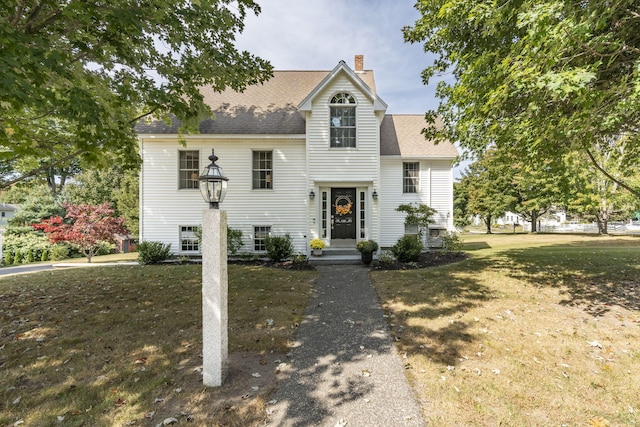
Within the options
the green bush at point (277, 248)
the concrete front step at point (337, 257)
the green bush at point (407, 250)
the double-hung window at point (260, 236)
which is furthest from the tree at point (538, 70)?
the double-hung window at point (260, 236)

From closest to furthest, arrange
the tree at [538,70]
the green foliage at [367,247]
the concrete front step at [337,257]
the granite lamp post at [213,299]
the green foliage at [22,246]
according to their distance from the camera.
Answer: the granite lamp post at [213,299], the tree at [538,70], the green foliage at [367,247], the concrete front step at [337,257], the green foliage at [22,246]

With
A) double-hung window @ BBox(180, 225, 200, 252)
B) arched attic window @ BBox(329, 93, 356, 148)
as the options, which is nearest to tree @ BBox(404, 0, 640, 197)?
arched attic window @ BBox(329, 93, 356, 148)

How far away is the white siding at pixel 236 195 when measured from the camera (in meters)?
12.2

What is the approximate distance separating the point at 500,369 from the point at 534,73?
454cm

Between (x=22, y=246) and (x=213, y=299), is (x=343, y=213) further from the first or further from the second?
(x=22, y=246)

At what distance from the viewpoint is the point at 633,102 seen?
3.96m

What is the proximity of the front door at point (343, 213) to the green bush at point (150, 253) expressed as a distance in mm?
7088

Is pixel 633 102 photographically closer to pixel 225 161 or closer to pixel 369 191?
pixel 369 191

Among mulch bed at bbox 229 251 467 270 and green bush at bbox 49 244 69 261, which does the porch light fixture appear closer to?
mulch bed at bbox 229 251 467 270

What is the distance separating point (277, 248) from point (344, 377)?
7.96 m

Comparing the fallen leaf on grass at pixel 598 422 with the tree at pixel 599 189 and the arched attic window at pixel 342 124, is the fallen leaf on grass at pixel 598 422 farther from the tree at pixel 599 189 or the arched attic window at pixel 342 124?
the tree at pixel 599 189

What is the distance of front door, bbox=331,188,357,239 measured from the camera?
40.2 ft

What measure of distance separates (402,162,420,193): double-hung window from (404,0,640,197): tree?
5.45 metres

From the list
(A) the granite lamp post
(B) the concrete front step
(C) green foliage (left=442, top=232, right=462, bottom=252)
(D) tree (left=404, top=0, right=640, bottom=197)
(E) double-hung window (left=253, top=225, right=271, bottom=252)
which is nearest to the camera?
(A) the granite lamp post
